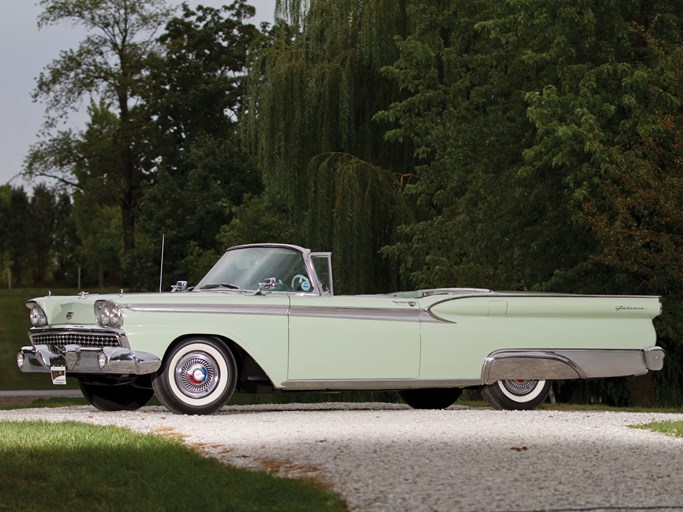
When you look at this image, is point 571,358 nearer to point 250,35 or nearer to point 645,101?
point 645,101

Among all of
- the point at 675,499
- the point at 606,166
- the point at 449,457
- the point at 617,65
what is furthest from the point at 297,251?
the point at 617,65

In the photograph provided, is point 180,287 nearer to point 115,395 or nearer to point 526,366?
point 115,395

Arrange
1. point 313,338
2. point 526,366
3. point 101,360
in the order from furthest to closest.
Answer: point 526,366 < point 313,338 < point 101,360

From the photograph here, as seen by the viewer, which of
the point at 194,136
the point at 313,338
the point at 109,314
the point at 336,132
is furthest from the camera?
the point at 194,136

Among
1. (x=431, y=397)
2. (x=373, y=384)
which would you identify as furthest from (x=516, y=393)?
(x=373, y=384)

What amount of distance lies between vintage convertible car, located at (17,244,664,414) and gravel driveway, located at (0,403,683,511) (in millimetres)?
385

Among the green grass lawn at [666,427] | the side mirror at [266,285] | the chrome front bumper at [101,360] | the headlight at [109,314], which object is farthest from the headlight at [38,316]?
the green grass lawn at [666,427]

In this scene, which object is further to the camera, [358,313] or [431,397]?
[431,397]

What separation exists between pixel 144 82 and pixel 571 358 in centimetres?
4171

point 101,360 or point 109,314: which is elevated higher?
point 109,314

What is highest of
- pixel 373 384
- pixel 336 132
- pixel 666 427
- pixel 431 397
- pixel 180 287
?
pixel 336 132

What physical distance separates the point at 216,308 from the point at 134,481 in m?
3.98

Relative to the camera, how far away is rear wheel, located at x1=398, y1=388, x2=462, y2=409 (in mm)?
13680

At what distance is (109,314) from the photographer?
11172mm
